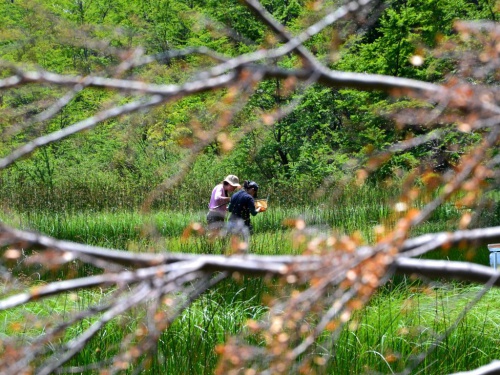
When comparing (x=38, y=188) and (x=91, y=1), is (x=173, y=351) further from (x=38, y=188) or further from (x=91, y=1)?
(x=91, y=1)

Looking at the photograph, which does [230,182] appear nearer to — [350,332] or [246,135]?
[246,135]

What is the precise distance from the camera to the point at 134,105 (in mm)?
1805

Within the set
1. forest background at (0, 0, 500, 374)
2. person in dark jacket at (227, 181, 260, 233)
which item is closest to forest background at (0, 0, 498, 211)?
forest background at (0, 0, 500, 374)

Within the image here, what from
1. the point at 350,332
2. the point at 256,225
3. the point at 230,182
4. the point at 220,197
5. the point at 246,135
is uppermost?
the point at 246,135

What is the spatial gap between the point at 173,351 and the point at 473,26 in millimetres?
3309

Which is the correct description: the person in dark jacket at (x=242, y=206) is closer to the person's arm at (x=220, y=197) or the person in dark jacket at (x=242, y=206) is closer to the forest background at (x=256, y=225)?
the person's arm at (x=220, y=197)

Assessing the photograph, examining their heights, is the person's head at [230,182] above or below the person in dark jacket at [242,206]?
above

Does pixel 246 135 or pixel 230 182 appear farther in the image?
pixel 246 135

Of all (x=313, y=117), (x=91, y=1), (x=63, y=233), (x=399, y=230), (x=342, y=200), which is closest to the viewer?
(x=399, y=230)

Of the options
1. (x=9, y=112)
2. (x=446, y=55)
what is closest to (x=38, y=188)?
(x=446, y=55)

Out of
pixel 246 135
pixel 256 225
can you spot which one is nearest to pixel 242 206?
pixel 256 225

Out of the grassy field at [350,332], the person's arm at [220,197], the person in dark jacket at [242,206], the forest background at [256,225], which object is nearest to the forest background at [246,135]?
the forest background at [256,225]

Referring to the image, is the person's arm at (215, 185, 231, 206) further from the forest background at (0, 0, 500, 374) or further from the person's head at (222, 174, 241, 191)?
the forest background at (0, 0, 500, 374)

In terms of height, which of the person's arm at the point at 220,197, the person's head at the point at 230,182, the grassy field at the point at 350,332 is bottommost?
the grassy field at the point at 350,332
